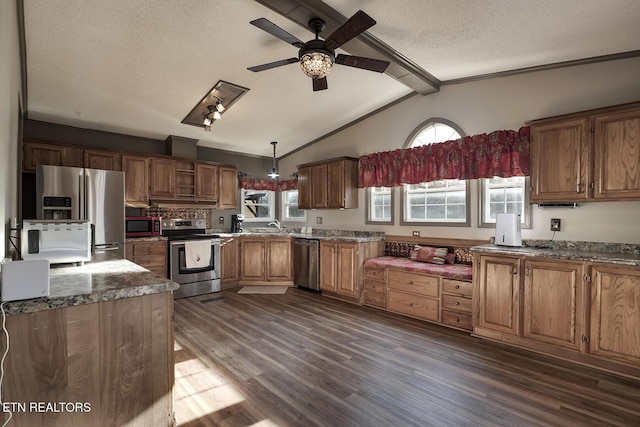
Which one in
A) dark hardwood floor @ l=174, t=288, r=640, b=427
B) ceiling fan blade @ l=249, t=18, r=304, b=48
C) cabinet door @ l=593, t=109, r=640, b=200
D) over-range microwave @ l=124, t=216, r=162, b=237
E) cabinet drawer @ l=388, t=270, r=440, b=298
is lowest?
dark hardwood floor @ l=174, t=288, r=640, b=427

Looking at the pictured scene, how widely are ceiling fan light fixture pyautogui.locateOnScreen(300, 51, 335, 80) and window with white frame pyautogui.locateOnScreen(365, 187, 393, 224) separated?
2.68 m

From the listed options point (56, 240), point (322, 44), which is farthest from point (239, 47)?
point (56, 240)

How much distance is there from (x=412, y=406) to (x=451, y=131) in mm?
3370

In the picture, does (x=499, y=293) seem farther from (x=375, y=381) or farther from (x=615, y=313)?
(x=375, y=381)

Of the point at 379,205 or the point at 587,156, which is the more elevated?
the point at 587,156

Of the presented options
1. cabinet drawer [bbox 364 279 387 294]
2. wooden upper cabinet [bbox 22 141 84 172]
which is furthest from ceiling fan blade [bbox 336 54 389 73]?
wooden upper cabinet [bbox 22 141 84 172]

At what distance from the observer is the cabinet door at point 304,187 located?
5.60m

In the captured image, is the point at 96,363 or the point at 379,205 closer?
the point at 96,363

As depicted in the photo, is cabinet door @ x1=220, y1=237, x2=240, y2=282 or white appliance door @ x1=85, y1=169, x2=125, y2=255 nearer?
white appliance door @ x1=85, y1=169, x2=125, y2=255

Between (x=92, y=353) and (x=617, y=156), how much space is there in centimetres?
410

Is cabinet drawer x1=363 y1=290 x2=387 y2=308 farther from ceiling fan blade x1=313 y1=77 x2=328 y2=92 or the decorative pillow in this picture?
ceiling fan blade x1=313 y1=77 x2=328 y2=92

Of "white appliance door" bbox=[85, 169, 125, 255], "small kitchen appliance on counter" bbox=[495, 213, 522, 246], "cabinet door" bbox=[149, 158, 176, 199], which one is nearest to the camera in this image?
"small kitchen appliance on counter" bbox=[495, 213, 522, 246]

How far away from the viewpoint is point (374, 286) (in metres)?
4.29

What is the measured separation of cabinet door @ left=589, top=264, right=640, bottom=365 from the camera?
2.41 meters
